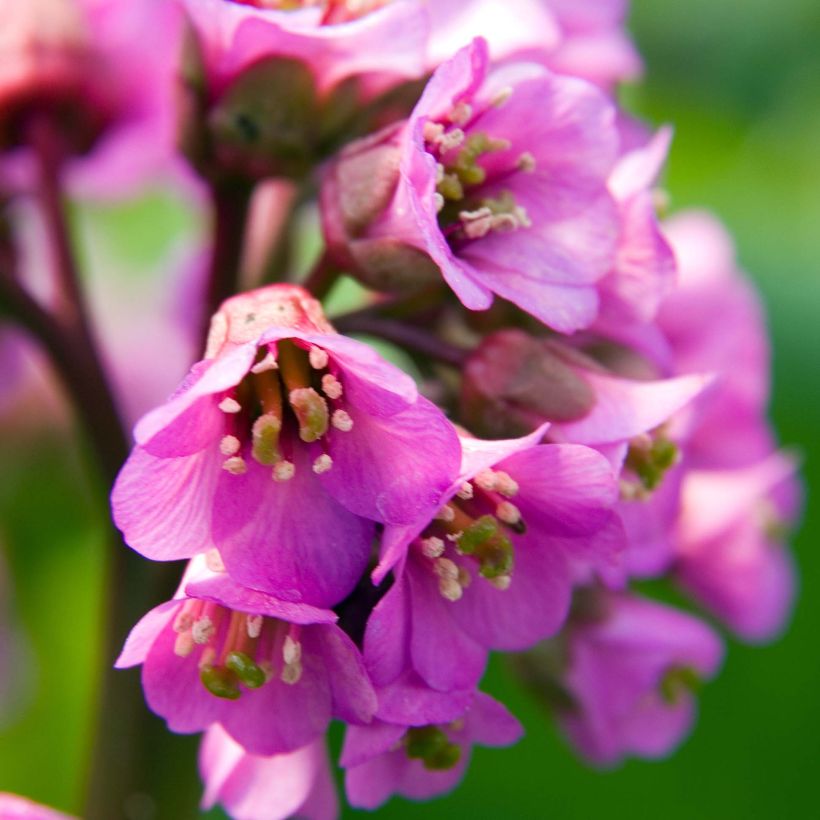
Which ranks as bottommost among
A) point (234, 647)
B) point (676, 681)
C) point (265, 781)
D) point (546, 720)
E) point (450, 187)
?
point (546, 720)

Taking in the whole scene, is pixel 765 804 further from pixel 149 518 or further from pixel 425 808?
pixel 149 518

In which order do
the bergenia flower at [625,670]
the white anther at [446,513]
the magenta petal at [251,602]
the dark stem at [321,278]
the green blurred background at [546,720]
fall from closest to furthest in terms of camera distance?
the magenta petal at [251,602], the white anther at [446,513], the dark stem at [321,278], the bergenia flower at [625,670], the green blurred background at [546,720]

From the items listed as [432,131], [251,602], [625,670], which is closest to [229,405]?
[251,602]

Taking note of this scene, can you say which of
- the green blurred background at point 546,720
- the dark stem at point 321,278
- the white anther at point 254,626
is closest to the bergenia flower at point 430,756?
the white anther at point 254,626

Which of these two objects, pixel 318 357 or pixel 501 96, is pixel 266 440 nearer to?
pixel 318 357

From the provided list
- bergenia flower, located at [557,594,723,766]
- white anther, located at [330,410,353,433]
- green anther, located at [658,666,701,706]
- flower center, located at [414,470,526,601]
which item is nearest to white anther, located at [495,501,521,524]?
flower center, located at [414,470,526,601]

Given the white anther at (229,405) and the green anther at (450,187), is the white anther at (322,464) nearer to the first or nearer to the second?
the white anther at (229,405)

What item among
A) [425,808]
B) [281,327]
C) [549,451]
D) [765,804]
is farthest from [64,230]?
[765,804]
